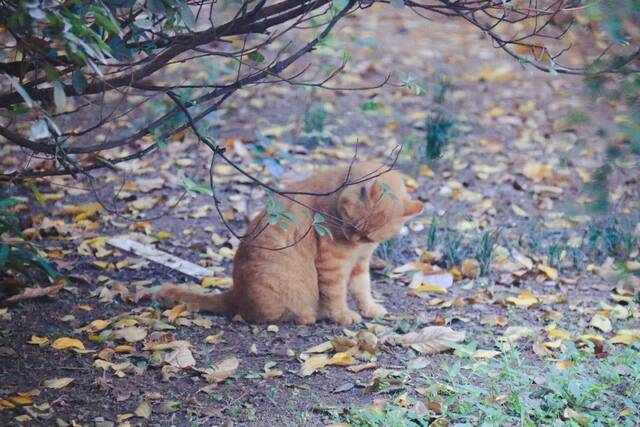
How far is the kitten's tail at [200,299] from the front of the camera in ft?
14.3

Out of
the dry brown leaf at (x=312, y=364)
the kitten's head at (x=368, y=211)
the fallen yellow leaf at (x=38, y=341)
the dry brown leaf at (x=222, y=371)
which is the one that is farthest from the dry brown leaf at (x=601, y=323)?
the fallen yellow leaf at (x=38, y=341)

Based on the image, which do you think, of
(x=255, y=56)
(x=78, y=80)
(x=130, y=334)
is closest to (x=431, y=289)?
(x=130, y=334)

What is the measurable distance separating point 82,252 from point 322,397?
84.5 inches

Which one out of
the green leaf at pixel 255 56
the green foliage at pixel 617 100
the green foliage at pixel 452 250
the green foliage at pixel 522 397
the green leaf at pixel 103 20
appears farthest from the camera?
the green foliage at pixel 452 250

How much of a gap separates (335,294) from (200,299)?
26.8 inches

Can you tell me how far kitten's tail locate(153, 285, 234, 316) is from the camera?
4.36 m

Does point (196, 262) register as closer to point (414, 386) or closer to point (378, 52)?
point (414, 386)

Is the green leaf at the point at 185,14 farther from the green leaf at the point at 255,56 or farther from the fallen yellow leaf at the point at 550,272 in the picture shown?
the fallen yellow leaf at the point at 550,272

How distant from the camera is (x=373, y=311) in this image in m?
4.48

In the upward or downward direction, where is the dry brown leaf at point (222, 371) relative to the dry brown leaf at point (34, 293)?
downward

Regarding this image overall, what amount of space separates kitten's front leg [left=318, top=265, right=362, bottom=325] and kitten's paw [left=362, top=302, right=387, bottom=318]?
77 mm

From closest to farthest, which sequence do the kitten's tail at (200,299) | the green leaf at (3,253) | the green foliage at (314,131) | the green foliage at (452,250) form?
the green leaf at (3,253), the kitten's tail at (200,299), the green foliage at (452,250), the green foliage at (314,131)

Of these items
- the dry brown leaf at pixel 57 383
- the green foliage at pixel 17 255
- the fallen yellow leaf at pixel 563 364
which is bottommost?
the fallen yellow leaf at pixel 563 364

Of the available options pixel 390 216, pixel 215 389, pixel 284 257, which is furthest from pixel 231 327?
pixel 390 216
